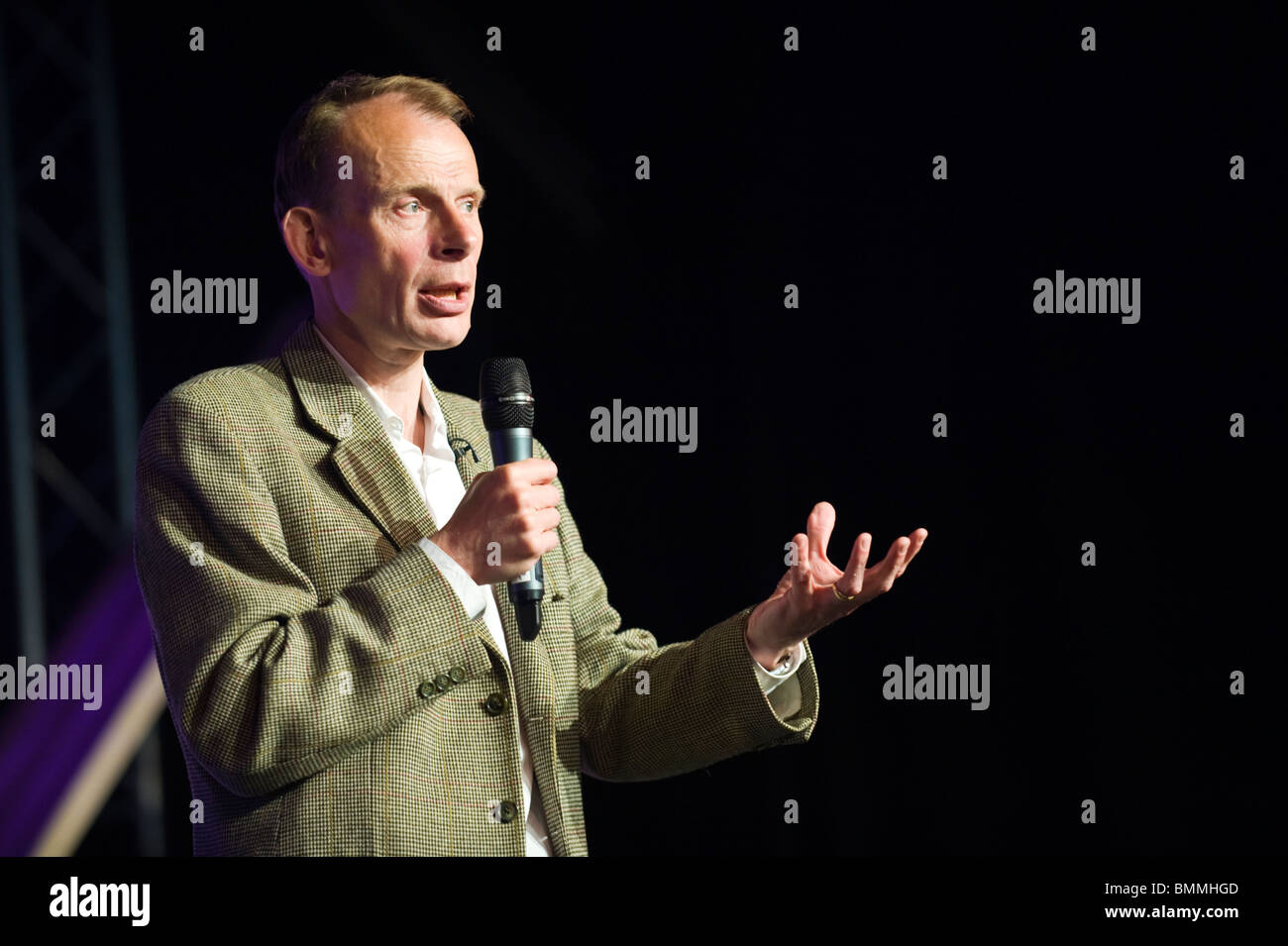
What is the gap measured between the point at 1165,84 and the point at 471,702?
7.80 feet

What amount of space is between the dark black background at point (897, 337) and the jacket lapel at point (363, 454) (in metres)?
1.36

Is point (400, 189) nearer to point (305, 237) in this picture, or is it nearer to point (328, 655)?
point (305, 237)

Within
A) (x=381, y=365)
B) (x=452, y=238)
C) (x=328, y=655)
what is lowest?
(x=328, y=655)

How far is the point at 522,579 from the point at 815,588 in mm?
433

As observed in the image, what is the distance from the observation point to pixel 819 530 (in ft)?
6.43

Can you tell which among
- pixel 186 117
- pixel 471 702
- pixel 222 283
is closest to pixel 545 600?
pixel 471 702

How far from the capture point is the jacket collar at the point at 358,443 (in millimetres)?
1833

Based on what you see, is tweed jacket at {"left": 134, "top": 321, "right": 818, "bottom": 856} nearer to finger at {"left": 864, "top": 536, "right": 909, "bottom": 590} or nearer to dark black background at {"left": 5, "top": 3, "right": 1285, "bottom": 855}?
finger at {"left": 864, "top": 536, "right": 909, "bottom": 590}

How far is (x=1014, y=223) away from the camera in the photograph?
3.24 metres

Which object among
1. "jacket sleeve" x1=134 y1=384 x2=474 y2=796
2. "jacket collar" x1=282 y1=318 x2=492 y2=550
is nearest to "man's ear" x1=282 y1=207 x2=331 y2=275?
"jacket collar" x1=282 y1=318 x2=492 y2=550

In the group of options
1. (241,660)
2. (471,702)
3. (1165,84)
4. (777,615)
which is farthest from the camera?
(1165,84)

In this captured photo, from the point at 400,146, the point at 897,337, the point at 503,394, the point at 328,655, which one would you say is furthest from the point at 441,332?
the point at 897,337
